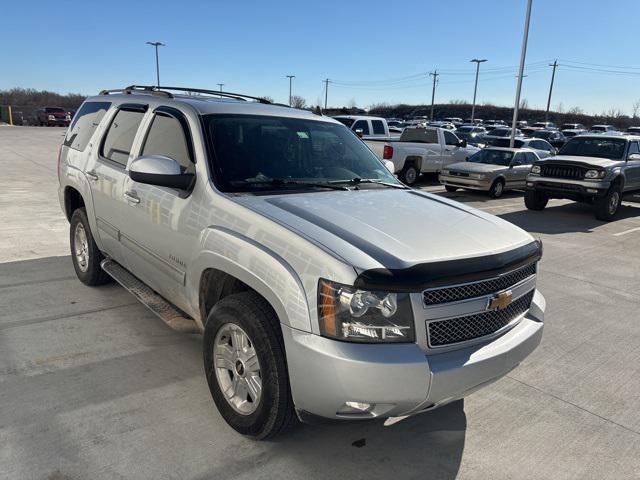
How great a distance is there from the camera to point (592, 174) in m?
11.0

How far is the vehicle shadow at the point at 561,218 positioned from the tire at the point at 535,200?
139 millimetres

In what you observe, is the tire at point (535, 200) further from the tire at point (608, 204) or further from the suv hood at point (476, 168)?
the suv hood at point (476, 168)

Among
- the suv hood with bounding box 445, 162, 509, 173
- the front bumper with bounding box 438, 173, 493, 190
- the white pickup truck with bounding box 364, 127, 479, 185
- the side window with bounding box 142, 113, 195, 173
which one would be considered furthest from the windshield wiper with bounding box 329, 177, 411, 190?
the white pickup truck with bounding box 364, 127, 479, 185

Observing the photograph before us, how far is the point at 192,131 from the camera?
3.44 m

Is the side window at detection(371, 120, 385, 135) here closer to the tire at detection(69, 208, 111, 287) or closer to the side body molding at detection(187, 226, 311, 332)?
the tire at detection(69, 208, 111, 287)

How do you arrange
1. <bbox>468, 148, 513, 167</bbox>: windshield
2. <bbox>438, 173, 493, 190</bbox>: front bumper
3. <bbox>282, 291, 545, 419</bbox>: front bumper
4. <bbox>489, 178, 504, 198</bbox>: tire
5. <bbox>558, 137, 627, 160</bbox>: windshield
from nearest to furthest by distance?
<bbox>282, 291, 545, 419</bbox>: front bumper, <bbox>558, 137, 627, 160</bbox>: windshield, <bbox>438, 173, 493, 190</bbox>: front bumper, <bbox>489, 178, 504, 198</bbox>: tire, <bbox>468, 148, 513, 167</bbox>: windshield

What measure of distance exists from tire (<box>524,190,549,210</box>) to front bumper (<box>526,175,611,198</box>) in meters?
0.16

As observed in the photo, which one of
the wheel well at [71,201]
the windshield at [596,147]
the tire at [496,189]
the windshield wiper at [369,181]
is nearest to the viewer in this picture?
the windshield wiper at [369,181]

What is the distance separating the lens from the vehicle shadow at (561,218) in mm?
10008

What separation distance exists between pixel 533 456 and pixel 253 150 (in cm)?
258

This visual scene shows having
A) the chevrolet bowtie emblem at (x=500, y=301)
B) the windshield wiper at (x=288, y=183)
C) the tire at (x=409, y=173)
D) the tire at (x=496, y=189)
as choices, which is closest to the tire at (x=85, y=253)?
the windshield wiper at (x=288, y=183)

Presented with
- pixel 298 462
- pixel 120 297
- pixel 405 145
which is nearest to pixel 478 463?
pixel 298 462

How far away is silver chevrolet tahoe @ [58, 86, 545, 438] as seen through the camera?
7.61 feet

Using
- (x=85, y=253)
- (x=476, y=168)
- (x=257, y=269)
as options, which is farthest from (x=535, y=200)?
(x=257, y=269)
